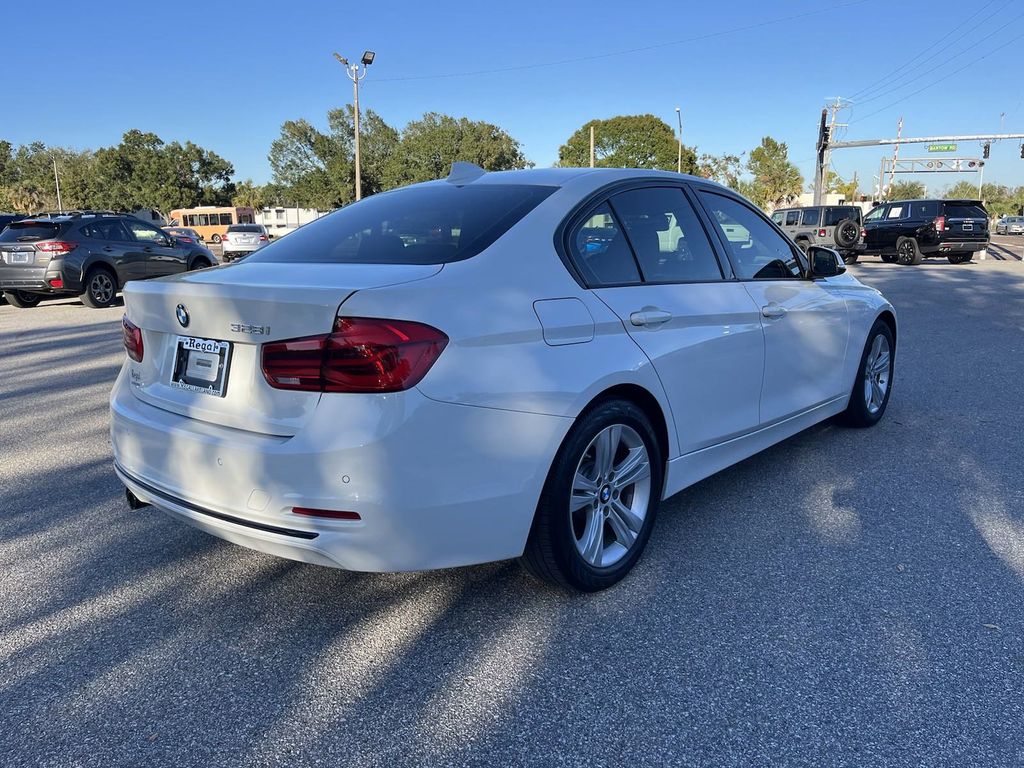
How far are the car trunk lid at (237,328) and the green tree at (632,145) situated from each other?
77.3 metres

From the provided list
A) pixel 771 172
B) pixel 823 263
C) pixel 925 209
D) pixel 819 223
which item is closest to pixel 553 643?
pixel 823 263

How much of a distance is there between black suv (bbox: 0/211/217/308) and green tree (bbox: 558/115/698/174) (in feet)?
219

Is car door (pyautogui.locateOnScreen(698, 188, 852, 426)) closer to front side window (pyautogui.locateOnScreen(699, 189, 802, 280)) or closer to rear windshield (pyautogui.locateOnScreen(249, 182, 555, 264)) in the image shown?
front side window (pyautogui.locateOnScreen(699, 189, 802, 280))

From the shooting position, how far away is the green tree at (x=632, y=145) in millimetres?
78250

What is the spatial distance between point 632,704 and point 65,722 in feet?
5.42

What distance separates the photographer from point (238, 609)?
115 inches

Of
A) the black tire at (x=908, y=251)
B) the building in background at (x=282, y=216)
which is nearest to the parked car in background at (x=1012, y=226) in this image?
the black tire at (x=908, y=251)

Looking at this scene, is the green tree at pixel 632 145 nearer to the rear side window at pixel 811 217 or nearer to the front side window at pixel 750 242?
the rear side window at pixel 811 217

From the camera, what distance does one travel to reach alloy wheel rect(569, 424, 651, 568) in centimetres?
292

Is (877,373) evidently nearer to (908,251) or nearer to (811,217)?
(908,251)

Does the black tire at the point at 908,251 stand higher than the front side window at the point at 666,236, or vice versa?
the front side window at the point at 666,236

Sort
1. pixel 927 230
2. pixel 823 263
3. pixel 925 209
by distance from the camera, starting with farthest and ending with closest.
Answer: pixel 925 209 < pixel 927 230 < pixel 823 263

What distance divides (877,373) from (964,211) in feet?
67.0

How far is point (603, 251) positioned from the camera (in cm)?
312
